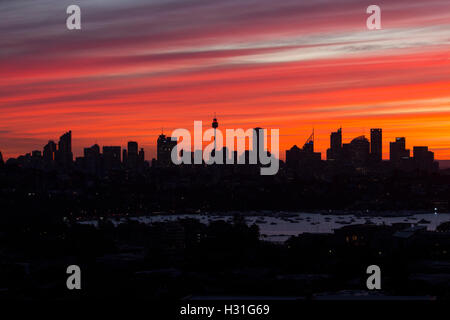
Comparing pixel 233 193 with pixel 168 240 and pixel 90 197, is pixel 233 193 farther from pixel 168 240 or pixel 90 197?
pixel 168 240

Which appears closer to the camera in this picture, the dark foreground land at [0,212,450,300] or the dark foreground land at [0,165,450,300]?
the dark foreground land at [0,212,450,300]

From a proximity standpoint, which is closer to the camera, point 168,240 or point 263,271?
point 263,271

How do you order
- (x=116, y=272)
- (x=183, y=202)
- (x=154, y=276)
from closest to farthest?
(x=154, y=276) < (x=116, y=272) < (x=183, y=202)

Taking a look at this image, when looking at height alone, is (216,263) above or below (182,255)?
above

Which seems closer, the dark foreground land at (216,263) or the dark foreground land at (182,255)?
the dark foreground land at (216,263)

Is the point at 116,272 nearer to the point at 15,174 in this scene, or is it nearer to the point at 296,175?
the point at 15,174

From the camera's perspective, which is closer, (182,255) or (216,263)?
(216,263)

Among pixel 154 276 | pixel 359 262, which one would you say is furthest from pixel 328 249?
pixel 154 276
